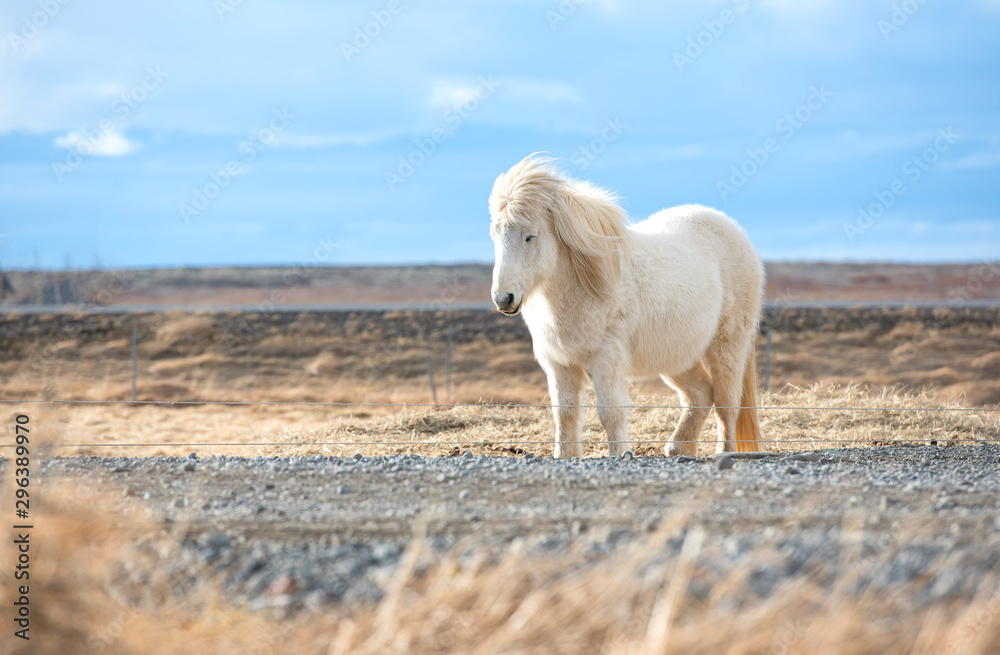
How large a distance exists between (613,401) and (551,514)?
2247 mm

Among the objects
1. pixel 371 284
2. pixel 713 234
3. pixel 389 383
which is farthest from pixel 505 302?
pixel 371 284

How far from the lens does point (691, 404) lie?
301 inches

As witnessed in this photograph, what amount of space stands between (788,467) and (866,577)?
2156mm

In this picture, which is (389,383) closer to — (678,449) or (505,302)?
(678,449)

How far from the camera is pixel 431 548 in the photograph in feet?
10.4

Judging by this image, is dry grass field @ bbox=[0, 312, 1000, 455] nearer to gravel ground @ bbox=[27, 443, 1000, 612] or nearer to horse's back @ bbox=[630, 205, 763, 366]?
gravel ground @ bbox=[27, 443, 1000, 612]

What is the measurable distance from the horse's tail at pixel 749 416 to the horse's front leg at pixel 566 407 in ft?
6.59

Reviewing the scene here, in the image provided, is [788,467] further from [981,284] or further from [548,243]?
[981,284]

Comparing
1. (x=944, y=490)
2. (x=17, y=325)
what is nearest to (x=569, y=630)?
(x=944, y=490)

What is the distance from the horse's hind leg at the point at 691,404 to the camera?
7.22 metres


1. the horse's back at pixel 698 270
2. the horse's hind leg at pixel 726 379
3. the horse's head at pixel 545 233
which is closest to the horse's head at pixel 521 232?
the horse's head at pixel 545 233

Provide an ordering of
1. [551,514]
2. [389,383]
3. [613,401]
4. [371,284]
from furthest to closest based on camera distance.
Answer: [371,284]
[389,383]
[613,401]
[551,514]

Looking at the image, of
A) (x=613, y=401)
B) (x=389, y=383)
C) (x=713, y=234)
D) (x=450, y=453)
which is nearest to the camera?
→ (x=613, y=401)

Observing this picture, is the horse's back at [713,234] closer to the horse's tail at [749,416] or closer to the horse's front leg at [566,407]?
the horse's tail at [749,416]
